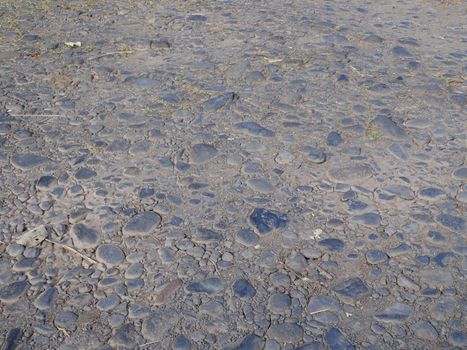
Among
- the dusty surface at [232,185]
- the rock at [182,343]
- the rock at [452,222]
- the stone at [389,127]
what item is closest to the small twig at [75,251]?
the dusty surface at [232,185]

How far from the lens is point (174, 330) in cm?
252

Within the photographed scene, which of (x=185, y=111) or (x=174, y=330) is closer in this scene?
(x=174, y=330)

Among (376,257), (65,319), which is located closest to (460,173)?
(376,257)

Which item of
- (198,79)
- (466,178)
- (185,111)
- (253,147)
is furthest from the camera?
(198,79)

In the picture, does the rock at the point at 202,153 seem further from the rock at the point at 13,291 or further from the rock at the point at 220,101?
the rock at the point at 13,291

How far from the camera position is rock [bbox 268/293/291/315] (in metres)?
2.61

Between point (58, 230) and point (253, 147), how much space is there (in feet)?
3.77

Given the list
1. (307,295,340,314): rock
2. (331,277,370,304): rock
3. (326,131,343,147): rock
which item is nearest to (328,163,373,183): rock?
(326,131,343,147): rock

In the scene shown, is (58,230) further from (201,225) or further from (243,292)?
(243,292)

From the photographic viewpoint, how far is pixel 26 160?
3.49 meters

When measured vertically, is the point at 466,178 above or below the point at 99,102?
above

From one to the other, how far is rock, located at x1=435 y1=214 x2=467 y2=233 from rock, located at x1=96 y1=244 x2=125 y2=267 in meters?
1.44

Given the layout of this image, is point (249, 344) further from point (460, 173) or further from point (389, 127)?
point (389, 127)

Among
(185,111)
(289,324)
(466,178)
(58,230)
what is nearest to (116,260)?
(58,230)
